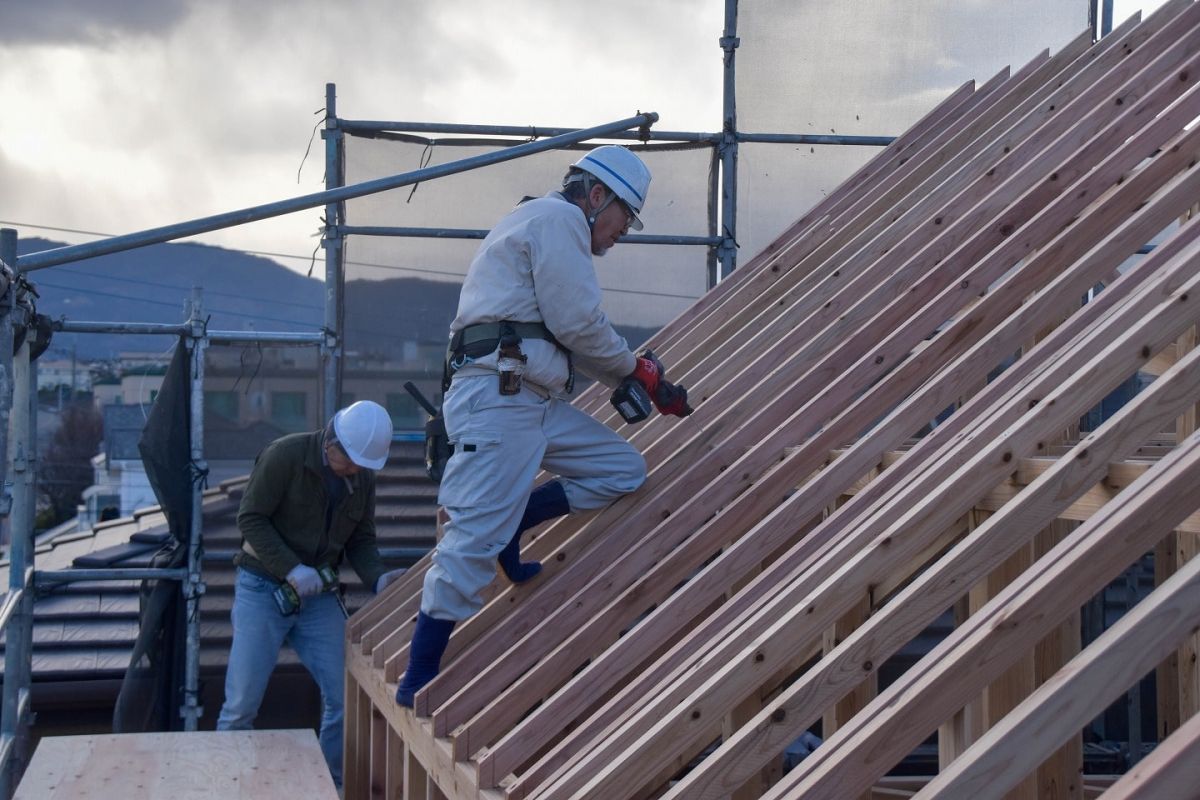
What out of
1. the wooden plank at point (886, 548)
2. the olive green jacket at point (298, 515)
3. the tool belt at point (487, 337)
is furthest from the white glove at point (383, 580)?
the wooden plank at point (886, 548)

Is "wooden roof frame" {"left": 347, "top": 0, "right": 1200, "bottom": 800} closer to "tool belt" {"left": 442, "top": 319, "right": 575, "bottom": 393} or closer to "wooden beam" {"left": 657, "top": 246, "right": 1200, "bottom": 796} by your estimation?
"wooden beam" {"left": 657, "top": 246, "right": 1200, "bottom": 796}

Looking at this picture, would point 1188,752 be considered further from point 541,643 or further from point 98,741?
point 98,741

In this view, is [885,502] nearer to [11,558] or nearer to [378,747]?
[378,747]

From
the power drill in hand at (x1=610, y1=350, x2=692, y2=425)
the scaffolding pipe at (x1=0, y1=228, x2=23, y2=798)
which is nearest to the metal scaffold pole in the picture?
the scaffolding pipe at (x1=0, y1=228, x2=23, y2=798)

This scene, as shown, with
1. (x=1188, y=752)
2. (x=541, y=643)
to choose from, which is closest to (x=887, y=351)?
(x=541, y=643)

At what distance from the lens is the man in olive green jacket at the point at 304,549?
5.91m

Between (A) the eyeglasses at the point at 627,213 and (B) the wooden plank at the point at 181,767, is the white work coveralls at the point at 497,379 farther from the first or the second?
(B) the wooden plank at the point at 181,767

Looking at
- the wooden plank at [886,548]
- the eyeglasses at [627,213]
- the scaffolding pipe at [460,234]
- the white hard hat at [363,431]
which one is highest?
the scaffolding pipe at [460,234]

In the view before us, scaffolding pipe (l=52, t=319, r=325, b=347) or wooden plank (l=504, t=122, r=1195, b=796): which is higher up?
scaffolding pipe (l=52, t=319, r=325, b=347)

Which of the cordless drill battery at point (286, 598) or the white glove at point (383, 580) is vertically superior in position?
the white glove at point (383, 580)

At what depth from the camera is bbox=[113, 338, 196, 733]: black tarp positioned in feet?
21.1

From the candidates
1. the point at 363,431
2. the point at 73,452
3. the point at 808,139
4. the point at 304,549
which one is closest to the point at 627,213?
the point at 363,431

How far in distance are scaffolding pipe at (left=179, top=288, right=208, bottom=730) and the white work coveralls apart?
2.53 meters

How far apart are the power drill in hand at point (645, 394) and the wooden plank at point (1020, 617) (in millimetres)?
2131
